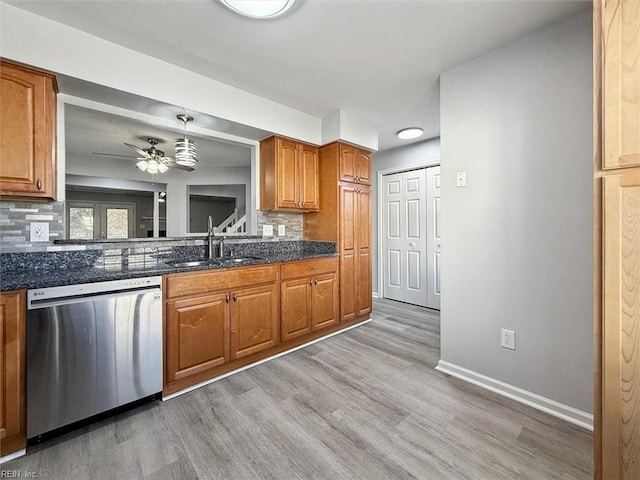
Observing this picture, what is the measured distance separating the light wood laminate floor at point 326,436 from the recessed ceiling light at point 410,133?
9.00 feet

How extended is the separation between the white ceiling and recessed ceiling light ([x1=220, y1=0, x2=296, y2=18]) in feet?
0.24

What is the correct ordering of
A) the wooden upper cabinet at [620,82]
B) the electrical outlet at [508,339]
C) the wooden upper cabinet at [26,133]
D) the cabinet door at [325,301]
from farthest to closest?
the cabinet door at [325,301] < the electrical outlet at [508,339] < the wooden upper cabinet at [26,133] < the wooden upper cabinet at [620,82]

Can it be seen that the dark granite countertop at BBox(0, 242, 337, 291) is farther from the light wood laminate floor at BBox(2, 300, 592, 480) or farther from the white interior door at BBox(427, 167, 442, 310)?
the white interior door at BBox(427, 167, 442, 310)

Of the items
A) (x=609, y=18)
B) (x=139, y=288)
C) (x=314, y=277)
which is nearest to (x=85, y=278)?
(x=139, y=288)

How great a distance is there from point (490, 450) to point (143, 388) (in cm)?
201

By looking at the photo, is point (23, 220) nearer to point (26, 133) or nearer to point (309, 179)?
point (26, 133)

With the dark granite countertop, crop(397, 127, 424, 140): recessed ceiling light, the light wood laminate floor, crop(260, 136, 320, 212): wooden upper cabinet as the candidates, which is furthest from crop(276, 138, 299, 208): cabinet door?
the light wood laminate floor

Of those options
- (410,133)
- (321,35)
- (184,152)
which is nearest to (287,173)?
(184,152)

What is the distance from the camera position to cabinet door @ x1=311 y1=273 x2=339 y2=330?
9.32ft

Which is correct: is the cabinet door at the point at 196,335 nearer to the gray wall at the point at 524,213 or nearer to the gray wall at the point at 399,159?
the gray wall at the point at 524,213

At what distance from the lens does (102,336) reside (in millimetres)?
1615

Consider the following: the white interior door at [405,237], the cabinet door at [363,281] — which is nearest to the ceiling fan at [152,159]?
the cabinet door at [363,281]

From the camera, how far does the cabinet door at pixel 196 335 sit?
74.7 inches

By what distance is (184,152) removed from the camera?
250 centimetres
